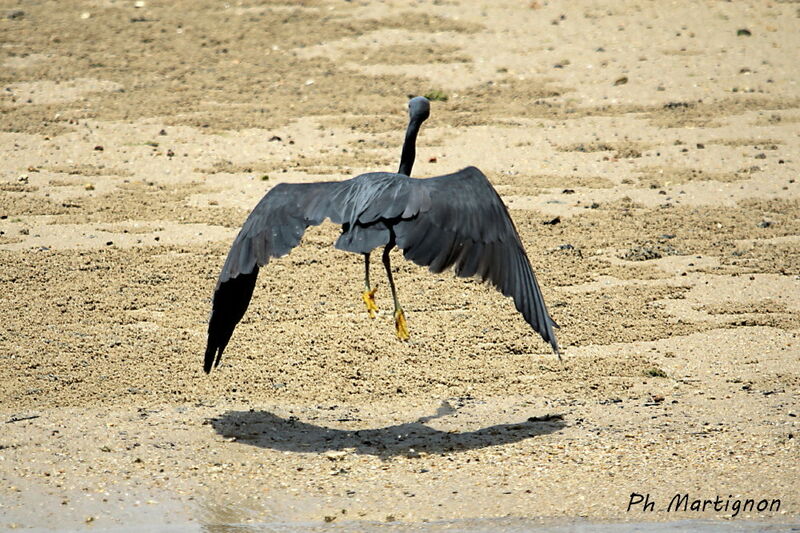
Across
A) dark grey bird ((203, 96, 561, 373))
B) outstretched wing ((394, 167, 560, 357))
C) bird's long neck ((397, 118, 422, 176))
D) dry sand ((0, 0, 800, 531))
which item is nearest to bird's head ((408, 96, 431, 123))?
bird's long neck ((397, 118, 422, 176))

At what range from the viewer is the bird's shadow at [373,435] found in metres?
5.86

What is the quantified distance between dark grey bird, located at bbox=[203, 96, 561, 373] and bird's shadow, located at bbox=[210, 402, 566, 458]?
0.63 m

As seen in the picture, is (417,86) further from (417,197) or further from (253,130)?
(417,197)

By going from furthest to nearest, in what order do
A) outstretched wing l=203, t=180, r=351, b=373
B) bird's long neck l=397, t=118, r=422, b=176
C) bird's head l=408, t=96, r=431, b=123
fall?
bird's head l=408, t=96, r=431, b=123 → bird's long neck l=397, t=118, r=422, b=176 → outstretched wing l=203, t=180, r=351, b=373

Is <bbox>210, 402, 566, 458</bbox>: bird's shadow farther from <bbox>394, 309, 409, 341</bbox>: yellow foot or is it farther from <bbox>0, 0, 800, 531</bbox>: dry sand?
<bbox>394, 309, 409, 341</bbox>: yellow foot

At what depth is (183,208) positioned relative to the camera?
9727 millimetres

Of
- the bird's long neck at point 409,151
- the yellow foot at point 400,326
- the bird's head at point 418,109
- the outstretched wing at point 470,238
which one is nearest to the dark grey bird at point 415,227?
the outstretched wing at point 470,238

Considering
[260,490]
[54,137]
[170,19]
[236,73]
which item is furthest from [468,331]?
[170,19]

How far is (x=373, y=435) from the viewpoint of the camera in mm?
6008

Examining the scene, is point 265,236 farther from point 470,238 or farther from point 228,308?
point 470,238

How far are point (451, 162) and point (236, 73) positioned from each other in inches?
153
